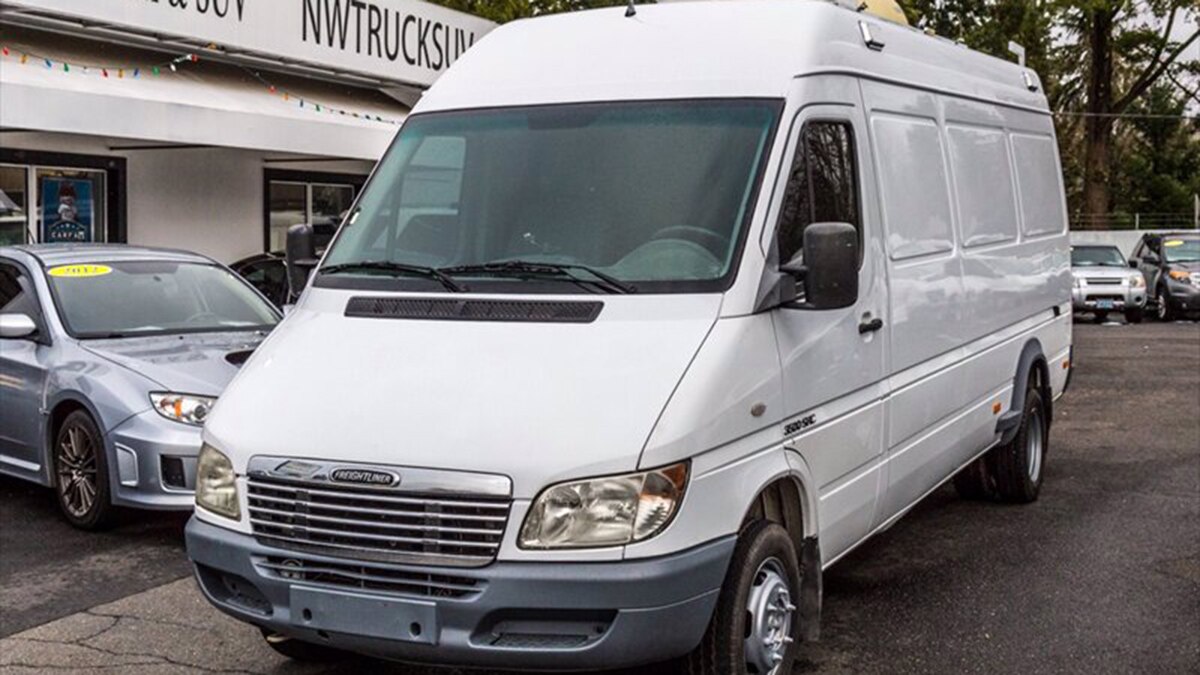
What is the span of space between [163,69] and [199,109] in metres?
1.47

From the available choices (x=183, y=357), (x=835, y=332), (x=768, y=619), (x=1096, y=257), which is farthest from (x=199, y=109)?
(x=1096, y=257)

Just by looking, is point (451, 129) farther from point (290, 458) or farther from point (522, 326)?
point (290, 458)

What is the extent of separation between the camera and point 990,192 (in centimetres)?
750

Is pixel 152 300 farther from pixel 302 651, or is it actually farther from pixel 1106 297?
pixel 1106 297

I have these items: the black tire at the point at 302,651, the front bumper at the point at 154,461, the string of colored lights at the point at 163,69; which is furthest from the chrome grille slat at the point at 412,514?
the string of colored lights at the point at 163,69

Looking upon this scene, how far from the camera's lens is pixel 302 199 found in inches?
804

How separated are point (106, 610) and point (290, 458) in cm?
246

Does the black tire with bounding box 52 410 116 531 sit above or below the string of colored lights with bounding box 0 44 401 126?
below

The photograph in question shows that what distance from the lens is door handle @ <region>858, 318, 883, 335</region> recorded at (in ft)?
17.9

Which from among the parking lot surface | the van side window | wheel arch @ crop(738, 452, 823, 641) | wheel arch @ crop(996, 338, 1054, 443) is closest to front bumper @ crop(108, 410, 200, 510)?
the parking lot surface

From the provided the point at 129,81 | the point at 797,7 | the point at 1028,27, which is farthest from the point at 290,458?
the point at 1028,27

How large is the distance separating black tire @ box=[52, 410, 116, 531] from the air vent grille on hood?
3356 millimetres

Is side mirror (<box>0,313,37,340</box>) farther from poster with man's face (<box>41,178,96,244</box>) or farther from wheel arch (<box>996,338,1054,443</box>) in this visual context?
poster with man's face (<box>41,178,96,244</box>)

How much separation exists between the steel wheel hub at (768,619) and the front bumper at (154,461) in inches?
149
